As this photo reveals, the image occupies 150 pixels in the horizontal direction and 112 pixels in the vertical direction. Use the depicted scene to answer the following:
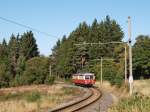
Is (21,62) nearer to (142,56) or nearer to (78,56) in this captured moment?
(78,56)

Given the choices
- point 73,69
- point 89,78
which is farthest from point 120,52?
point 89,78

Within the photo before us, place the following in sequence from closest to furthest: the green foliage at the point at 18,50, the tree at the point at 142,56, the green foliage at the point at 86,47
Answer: the tree at the point at 142,56
the green foliage at the point at 86,47
the green foliage at the point at 18,50

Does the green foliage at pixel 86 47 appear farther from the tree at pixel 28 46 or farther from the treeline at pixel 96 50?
the tree at pixel 28 46

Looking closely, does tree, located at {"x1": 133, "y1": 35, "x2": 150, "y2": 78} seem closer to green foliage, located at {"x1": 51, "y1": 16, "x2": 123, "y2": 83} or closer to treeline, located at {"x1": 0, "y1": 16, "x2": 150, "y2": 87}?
treeline, located at {"x1": 0, "y1": 16, "x2": 150, "y2": 87}

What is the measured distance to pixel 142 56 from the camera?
356 ft

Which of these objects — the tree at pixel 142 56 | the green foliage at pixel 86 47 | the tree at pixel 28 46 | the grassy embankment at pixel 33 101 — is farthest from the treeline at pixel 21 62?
the grassy embankment at pixel 33 101

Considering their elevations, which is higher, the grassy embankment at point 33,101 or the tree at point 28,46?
the tree at point 28,46

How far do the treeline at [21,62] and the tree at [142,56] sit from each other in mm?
22121

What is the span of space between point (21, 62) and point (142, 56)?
43.0 metres

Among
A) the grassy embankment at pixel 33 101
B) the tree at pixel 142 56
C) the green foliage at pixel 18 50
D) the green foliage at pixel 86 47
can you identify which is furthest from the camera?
the green foliage at pixel 18 50

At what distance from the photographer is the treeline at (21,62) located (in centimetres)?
9656

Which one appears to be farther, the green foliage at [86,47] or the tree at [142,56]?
the green foliage at [86,47]

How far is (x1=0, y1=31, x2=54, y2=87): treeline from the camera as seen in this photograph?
317ft

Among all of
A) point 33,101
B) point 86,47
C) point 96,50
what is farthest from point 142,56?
point 33,101
